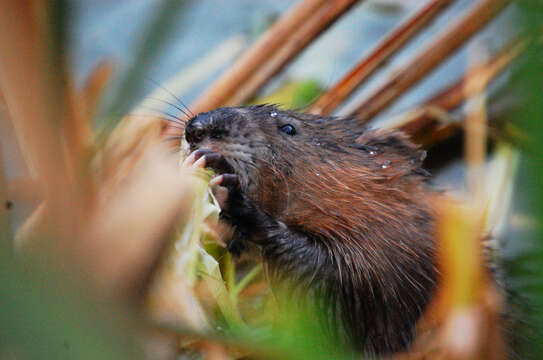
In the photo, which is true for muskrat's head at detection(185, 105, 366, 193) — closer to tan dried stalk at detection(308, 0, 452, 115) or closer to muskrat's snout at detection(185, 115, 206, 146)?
muskrat's snout at detection(185, 115, 206, 146)

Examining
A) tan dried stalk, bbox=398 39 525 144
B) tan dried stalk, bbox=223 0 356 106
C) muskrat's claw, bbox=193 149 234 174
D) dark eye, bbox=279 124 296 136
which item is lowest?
muskrat's claw, bbox=193 149 234 174

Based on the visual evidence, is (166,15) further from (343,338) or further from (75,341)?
(343,338)

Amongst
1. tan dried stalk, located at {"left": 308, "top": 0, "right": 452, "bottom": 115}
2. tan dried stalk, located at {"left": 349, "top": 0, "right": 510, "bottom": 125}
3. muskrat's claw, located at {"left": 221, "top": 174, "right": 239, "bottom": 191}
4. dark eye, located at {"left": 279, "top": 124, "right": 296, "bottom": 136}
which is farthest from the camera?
tan dried stalk, located at {"left": 349, "top": 0, "right": 510, "bottom": 125}

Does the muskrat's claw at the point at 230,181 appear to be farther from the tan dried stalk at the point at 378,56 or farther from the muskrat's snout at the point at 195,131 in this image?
the tan dried stalk at the point at 378,56

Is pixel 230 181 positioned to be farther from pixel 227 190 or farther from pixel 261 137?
pixel 261 137

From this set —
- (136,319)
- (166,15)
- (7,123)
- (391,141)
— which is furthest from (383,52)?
(136,319)

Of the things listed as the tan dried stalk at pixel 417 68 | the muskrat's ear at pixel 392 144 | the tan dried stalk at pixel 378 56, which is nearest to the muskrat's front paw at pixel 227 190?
the muskrat's ear at pixel 392 144

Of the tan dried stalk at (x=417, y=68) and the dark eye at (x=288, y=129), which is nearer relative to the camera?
the dark eye at (x=288, y=129)

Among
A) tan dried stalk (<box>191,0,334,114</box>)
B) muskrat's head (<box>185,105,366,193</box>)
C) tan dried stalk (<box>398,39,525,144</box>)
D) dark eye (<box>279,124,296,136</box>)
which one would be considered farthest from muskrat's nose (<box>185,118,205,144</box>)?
tan dried stalk (<box>398,39,525,144</box>)
